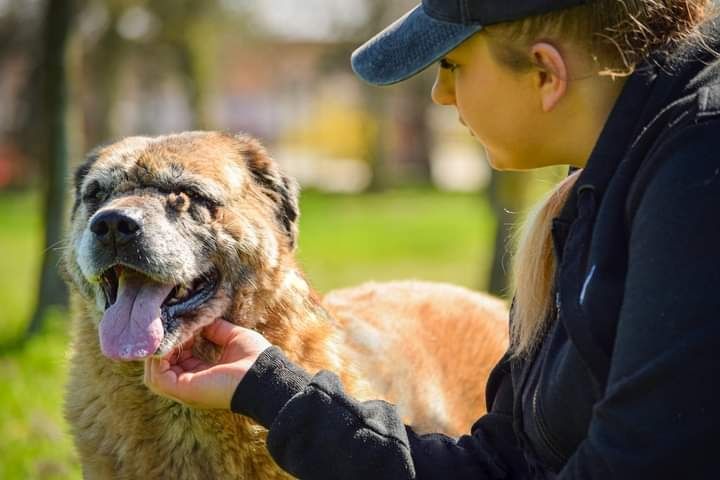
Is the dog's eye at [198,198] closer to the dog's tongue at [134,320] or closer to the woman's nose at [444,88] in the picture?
the dog's tongue at [134,320]

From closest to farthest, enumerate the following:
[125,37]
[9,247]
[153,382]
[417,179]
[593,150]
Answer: [593,150], [153,382], [9,247], [125,37], [417,179]

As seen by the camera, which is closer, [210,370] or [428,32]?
[428,32]

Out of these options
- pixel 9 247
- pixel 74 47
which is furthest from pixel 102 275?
pixel 9 247

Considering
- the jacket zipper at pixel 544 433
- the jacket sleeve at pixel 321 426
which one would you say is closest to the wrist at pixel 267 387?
the jacket sleeve at pixel 321 426

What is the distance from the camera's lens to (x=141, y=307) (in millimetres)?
3240

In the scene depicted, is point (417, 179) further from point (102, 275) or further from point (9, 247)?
point (102, 275)

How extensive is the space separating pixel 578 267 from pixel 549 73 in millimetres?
458

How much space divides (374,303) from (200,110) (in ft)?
51.2

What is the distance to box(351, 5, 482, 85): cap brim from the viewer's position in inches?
94.1

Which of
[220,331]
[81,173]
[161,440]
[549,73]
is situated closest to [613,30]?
[549,73]

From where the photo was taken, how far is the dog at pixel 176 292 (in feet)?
10.6

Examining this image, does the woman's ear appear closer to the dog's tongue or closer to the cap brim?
the cap brim

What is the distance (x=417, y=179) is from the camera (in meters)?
42.2

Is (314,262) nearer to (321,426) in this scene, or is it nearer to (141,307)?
(141,307)
